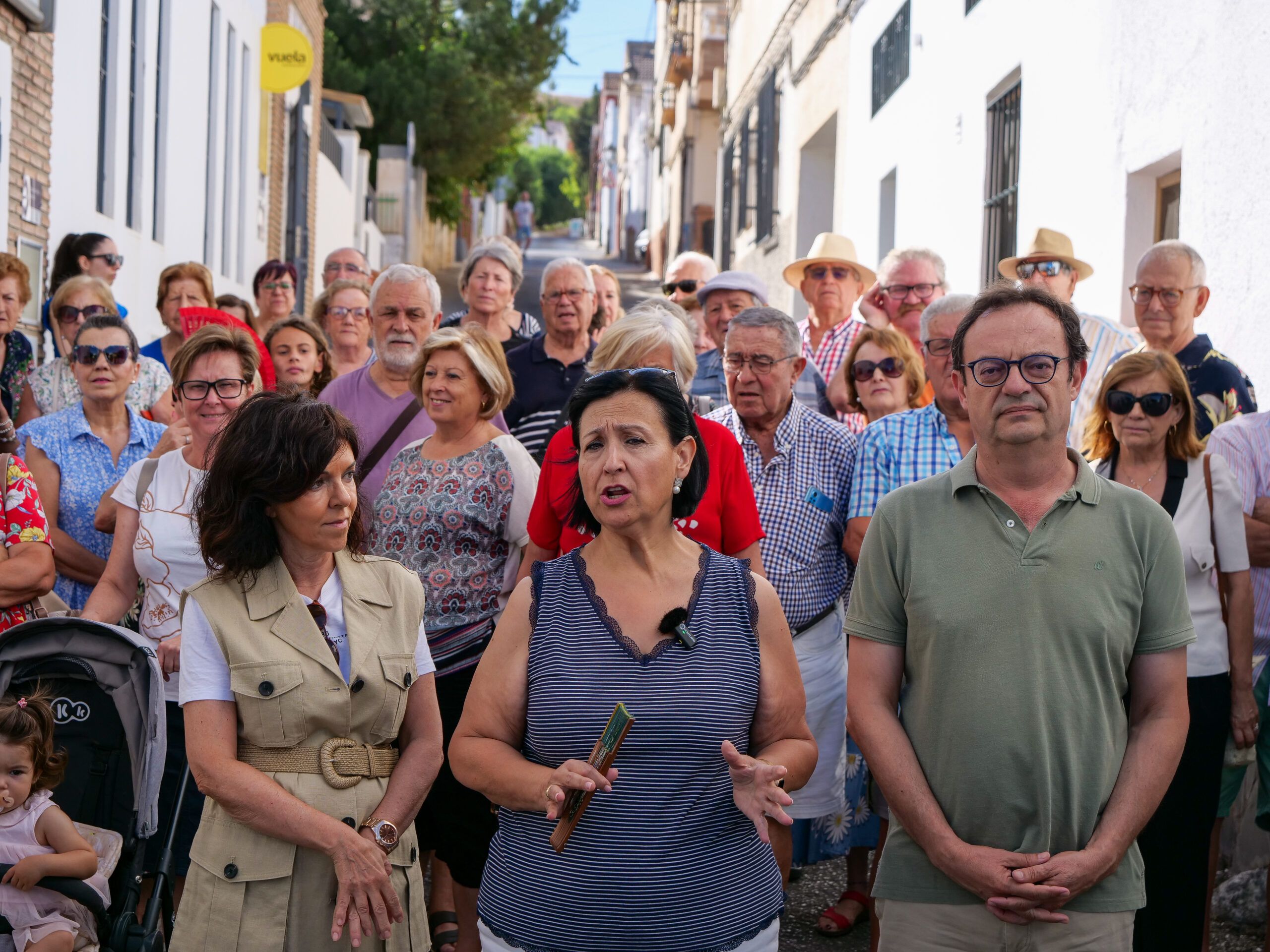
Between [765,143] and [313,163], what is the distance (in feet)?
24.6

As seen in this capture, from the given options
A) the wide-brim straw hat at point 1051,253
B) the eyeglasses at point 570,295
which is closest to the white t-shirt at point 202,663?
the eyeglasses at point 570,295

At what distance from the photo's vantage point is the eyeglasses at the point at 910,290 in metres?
7.32

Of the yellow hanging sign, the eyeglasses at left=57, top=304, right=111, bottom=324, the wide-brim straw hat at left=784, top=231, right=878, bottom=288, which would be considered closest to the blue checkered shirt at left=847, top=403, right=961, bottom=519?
the wide-brim straw hat at left=784, top=231, right=878, bottom=288

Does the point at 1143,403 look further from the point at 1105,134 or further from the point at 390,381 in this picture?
the point at 1105,134

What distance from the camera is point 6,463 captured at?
175 inches

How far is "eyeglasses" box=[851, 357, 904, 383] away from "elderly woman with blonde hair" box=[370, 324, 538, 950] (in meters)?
1.72

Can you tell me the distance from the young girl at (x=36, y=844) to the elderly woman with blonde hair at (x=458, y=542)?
3.85ft

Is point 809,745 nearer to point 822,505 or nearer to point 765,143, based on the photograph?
point 822,505

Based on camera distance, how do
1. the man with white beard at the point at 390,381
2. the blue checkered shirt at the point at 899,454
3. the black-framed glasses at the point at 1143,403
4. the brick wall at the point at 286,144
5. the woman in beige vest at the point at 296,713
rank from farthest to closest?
the brick wall at the point at 286,144 < the man with white beard at the point at 390,381 < the blue checkered shirt at the point at 899,454 < the black-framed glasses at the point at 1143,403 < the woman in beige vest at the point at 296,713

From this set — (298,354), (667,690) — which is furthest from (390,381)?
(667,690)

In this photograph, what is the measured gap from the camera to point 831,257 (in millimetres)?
8078

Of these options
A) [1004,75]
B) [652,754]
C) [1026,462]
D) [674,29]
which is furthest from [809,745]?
[674,29]

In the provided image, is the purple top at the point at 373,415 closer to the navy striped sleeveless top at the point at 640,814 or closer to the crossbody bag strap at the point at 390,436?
the crossbody bag strap at the point at 390,436

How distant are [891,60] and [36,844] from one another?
1172 cm
